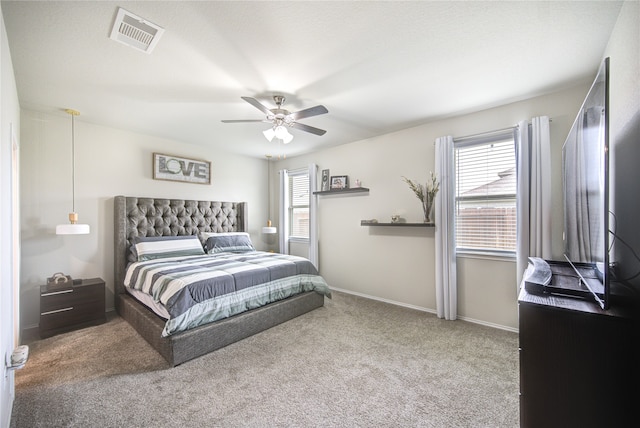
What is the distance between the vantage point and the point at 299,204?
17.3 feet

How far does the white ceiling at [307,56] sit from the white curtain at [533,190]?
430 millimetres

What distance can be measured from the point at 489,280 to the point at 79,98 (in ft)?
16.1

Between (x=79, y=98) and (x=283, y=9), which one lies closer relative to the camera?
(x=283, y=9)

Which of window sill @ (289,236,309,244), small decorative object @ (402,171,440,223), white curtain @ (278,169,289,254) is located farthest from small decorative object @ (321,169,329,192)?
small decorative object @ (402,171,440,223)

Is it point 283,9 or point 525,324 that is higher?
point 283,9

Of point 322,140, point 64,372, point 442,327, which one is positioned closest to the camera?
point 64,372

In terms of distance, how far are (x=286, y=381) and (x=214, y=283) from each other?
1105 millimetres

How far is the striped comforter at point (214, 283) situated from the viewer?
2336 millimetres

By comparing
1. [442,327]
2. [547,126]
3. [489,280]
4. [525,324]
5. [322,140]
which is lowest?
[442,327]

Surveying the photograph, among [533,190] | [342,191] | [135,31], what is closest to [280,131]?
[135,31]

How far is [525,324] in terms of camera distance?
4.24 ft

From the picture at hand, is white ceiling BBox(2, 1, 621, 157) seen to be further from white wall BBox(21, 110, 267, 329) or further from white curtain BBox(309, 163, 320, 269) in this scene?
white curtain BBox(309, 163, 320, 269)

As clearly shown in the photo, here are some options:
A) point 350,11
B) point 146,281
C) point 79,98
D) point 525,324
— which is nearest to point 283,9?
point 350,11

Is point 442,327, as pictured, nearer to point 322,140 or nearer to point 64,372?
point 322,140
